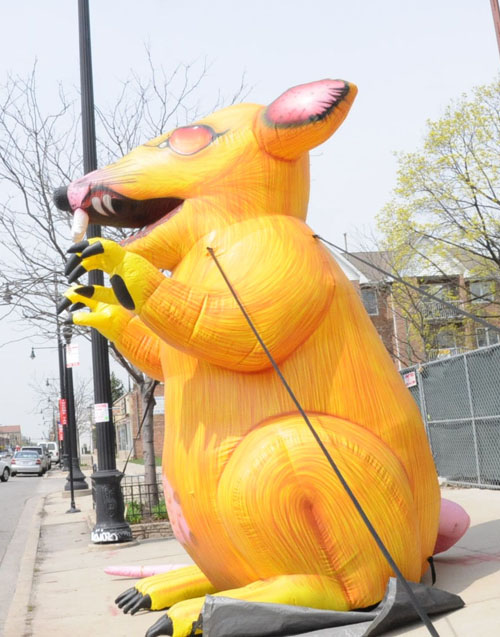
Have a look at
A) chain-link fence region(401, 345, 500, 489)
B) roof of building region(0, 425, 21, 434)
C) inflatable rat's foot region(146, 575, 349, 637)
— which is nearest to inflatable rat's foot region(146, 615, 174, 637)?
inflatable rat's foot region(146, 575, 349, 637)

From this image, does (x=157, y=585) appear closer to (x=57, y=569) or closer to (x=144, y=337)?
(x=144, y=337)

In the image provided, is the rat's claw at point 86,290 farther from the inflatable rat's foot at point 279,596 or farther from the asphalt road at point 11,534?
the asphalt road at point 11,534

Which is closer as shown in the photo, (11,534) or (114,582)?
(114,582)

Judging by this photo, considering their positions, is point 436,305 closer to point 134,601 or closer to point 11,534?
point 11,534

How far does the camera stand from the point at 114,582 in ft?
20.3

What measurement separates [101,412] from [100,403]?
13 centimetres

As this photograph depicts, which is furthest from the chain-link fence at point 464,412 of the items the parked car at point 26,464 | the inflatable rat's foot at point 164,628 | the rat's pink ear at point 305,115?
the parked car at point 26,464

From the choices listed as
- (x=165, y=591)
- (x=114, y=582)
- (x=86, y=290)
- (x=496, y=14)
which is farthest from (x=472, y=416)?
(x=86, y=290)

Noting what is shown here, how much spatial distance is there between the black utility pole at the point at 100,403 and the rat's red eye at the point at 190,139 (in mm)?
4583

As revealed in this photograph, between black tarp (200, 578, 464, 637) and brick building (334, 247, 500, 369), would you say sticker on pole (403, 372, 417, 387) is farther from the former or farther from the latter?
black tarp (200, 578, 464, 637)

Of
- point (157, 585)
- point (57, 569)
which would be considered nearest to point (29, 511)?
point (57, 569)

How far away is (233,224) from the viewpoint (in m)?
3.76

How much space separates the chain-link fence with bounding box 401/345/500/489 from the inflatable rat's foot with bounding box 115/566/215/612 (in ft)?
23.9

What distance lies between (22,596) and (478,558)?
365 centimetres
